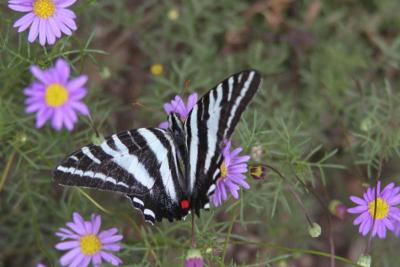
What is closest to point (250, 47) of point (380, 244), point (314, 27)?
point (314, 27)

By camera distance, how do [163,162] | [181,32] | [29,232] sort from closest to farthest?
[163,162], [29,232], [181,32]

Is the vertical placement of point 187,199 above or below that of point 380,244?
above

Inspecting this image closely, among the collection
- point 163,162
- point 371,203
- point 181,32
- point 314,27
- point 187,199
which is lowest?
point 371,203

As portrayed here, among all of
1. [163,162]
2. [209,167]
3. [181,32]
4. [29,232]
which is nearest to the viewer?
[209,167]

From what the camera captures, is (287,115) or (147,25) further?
(147,25)

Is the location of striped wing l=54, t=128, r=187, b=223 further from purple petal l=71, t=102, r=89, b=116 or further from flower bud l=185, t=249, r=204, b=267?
purple petal l=71, t=102, r=89, b=116

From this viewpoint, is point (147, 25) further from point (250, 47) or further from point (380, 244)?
point (380, 244)

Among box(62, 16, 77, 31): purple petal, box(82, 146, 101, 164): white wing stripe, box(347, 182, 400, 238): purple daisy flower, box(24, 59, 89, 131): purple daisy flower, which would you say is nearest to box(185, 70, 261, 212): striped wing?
box(82, 146, 101, 164): white wing stripe
